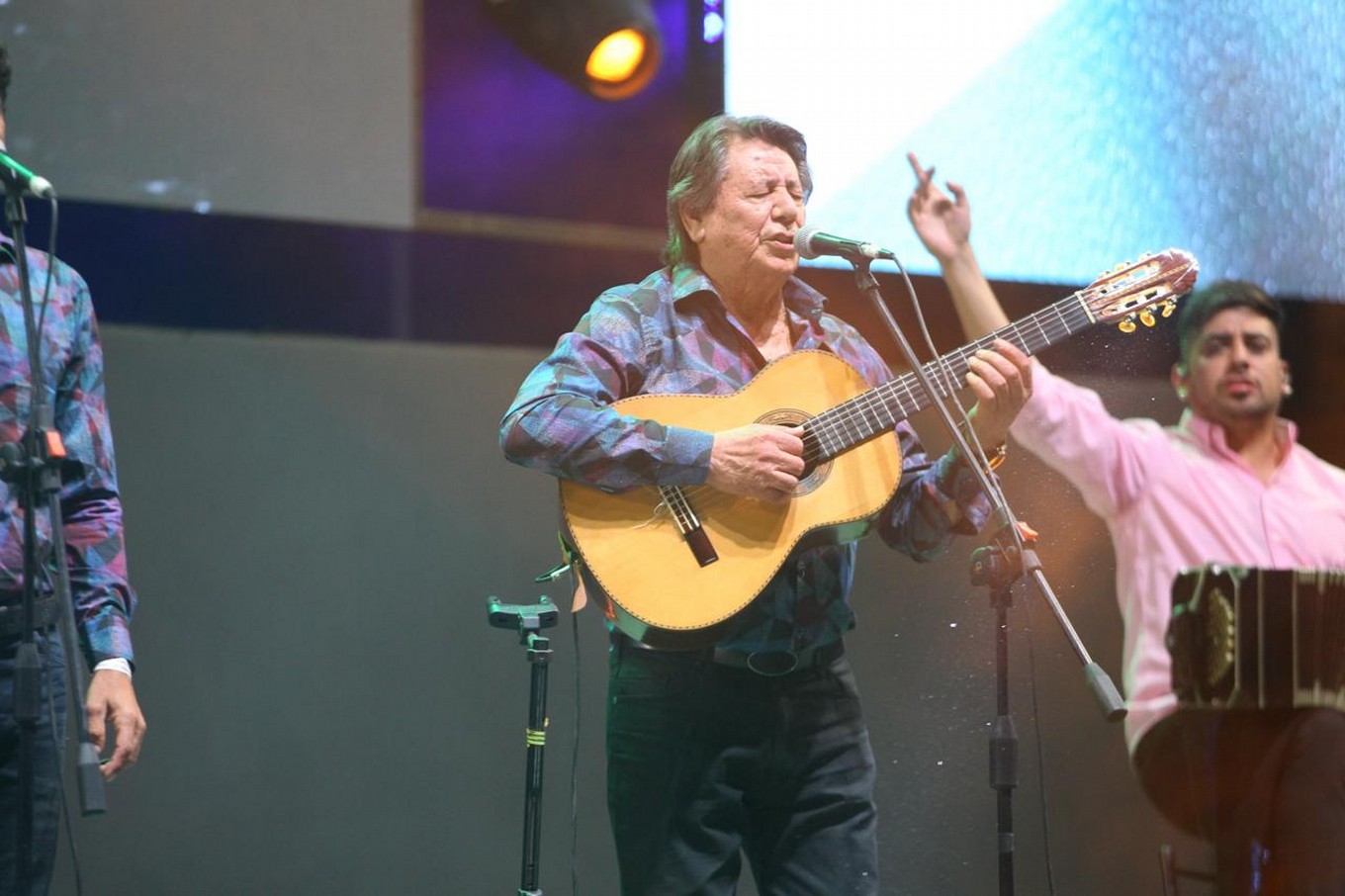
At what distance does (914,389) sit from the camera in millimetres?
2521

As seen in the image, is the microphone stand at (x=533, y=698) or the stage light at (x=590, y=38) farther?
the stage light at (x=590, y=38)

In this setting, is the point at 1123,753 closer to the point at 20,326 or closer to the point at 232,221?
the point at 232,221

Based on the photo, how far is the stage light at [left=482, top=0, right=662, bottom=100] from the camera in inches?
135

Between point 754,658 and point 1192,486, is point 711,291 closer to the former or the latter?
point 754,658

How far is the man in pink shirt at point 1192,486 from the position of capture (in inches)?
133

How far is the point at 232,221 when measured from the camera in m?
3.21

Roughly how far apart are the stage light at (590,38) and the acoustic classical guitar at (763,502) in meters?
1.29

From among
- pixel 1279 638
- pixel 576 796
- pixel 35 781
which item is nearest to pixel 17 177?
pixel 35 781

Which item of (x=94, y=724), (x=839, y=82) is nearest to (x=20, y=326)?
(x=94, y=724)

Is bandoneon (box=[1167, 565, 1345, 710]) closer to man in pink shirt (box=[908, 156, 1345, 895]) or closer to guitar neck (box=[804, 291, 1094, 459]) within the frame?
man in pink shirt (box=[908, 156, 1345, 895])

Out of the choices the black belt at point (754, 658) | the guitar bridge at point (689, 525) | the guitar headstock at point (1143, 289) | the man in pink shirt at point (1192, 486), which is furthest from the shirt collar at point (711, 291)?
the man in pink shirt at point (1192, 486)

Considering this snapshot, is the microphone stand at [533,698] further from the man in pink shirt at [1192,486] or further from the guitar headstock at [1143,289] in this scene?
the man in pink shirt at [1192,486]

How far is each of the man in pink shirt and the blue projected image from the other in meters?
0.13

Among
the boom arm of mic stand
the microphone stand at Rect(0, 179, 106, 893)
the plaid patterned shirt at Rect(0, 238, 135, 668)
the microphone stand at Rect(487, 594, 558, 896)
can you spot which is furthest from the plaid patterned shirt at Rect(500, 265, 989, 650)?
the microphone stand at Rect(0, 179, 106, 893)
